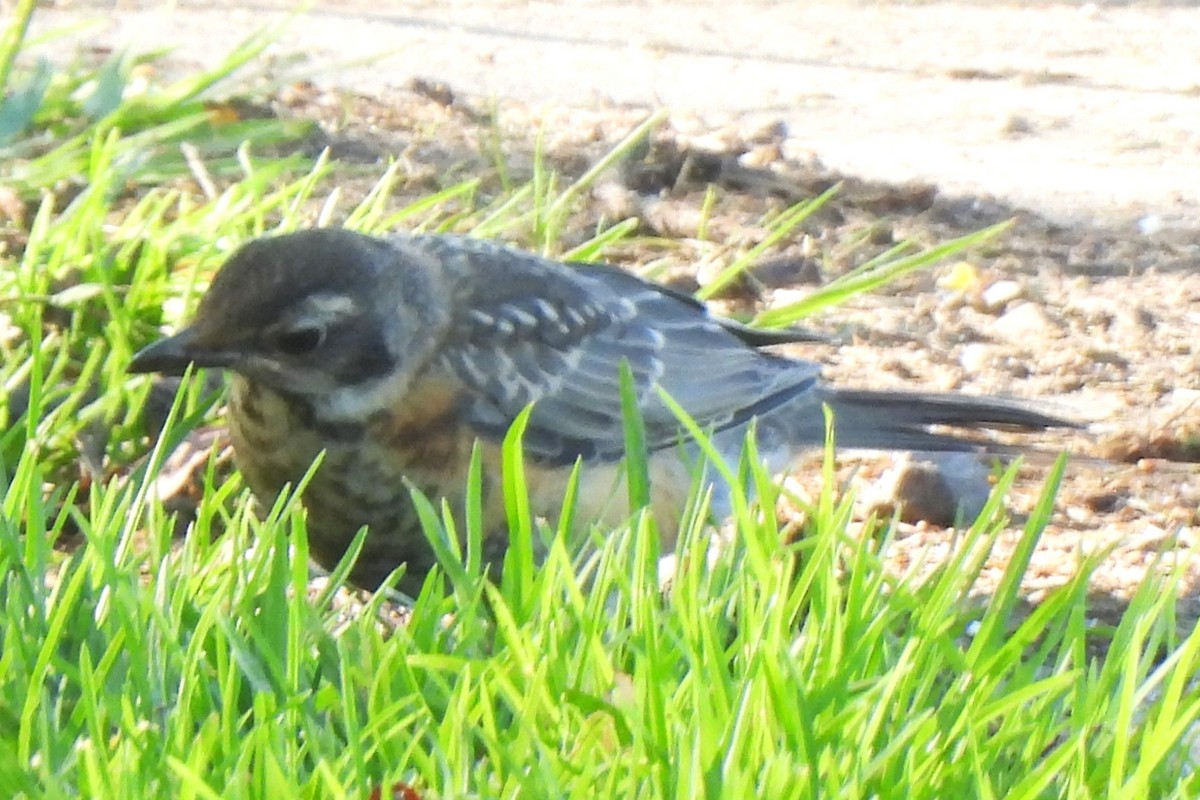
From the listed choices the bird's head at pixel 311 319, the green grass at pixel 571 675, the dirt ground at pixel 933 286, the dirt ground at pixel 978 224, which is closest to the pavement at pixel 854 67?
the dirt ground at pixel 978 224

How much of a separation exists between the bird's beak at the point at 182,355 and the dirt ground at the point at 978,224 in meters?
1.39

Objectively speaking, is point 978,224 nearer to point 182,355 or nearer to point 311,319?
point 311,319

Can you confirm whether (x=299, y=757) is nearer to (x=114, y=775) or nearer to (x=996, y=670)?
(x=114, y=775)

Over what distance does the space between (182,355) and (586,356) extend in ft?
3.46

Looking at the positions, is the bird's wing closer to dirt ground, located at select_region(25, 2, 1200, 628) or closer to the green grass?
dirt ground, located at select_region(25, 2, 1200, 628)

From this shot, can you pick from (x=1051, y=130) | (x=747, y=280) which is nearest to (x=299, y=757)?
(x=747, y=280)

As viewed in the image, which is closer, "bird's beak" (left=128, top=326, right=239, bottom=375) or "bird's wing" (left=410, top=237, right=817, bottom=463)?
"bird's beak" (left=128, top=326, right=239, bottom=375)

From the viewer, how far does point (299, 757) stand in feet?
A: 7.64

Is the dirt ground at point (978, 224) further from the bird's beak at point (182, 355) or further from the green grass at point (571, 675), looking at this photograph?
the bird's beak at point (182, 355)

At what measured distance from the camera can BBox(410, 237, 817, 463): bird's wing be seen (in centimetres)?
389

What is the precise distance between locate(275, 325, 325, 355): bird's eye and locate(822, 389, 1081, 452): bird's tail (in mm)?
1247

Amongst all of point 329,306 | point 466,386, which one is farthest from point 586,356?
point 329,306

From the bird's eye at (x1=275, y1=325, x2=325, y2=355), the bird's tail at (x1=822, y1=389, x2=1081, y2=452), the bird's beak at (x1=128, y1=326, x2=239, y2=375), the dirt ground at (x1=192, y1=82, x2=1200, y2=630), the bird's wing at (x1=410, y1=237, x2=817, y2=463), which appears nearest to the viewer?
the bird's beak at (x1=128, y1=326, x2=239, y2=375)

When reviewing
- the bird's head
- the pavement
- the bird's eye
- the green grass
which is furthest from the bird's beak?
the pavement
